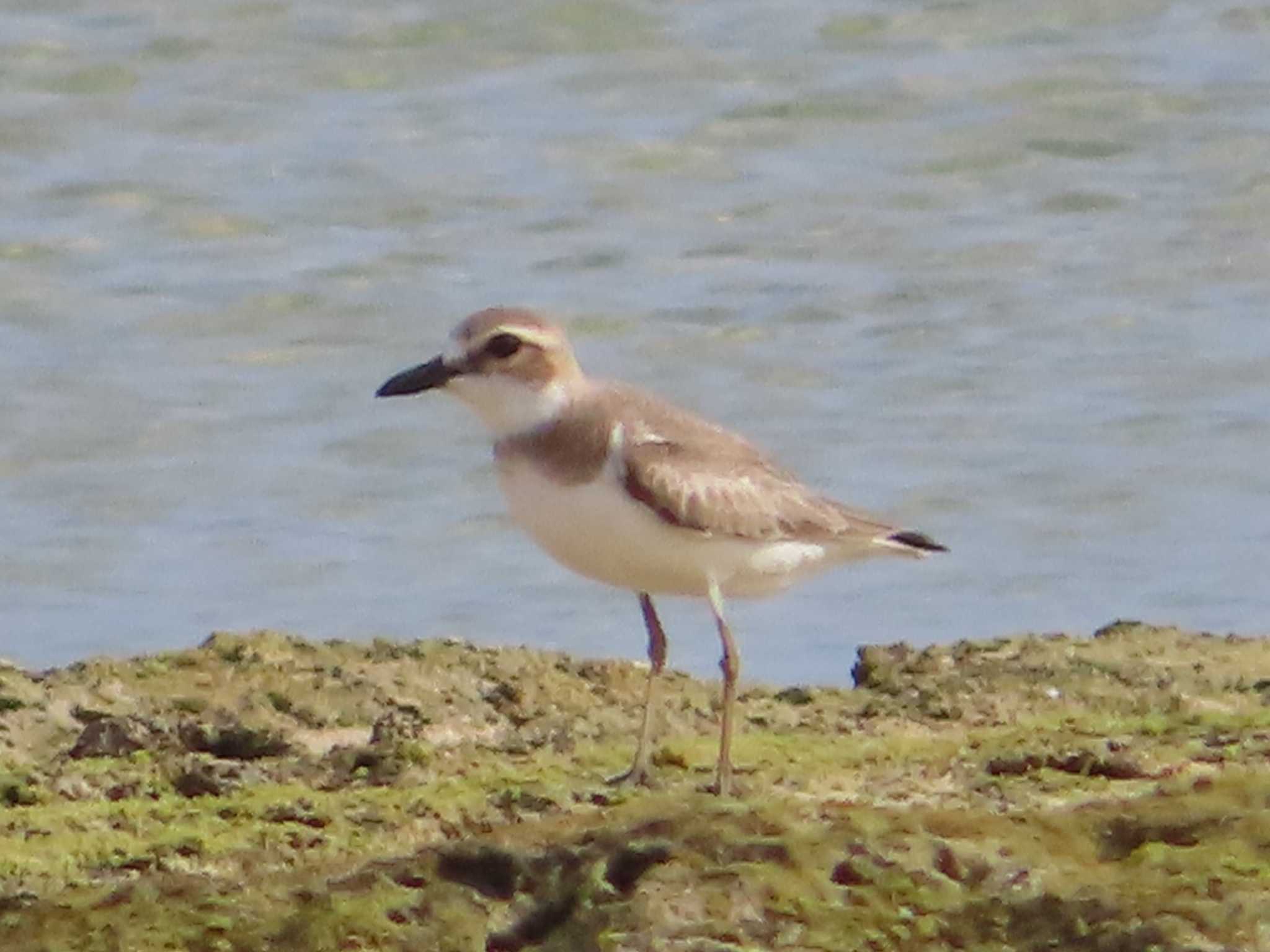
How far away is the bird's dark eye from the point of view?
711cm

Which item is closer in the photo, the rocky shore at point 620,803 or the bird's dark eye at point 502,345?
the rocky shore at point 620,803

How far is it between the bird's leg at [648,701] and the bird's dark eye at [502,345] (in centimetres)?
68

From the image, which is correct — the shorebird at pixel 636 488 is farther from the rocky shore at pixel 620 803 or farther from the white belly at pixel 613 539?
the rocky shore at pixel 620 803

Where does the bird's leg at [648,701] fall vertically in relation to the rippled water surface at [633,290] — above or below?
above

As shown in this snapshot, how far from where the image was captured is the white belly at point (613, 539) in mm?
6715

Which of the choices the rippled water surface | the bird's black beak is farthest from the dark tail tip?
the rippled water surface

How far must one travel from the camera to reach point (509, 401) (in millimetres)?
7051

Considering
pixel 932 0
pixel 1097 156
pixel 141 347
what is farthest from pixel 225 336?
pixel 932 0

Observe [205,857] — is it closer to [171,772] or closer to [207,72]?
[171,772]

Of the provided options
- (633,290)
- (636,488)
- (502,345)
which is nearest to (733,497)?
(636,488)

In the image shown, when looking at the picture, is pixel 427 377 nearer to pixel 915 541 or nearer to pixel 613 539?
pixel 613 539

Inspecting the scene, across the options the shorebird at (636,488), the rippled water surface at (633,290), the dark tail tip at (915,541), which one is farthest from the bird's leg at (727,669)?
the rippled water surface at (633,290)

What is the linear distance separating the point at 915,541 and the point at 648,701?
45.6 inches

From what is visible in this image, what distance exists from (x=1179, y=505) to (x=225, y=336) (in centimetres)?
471
